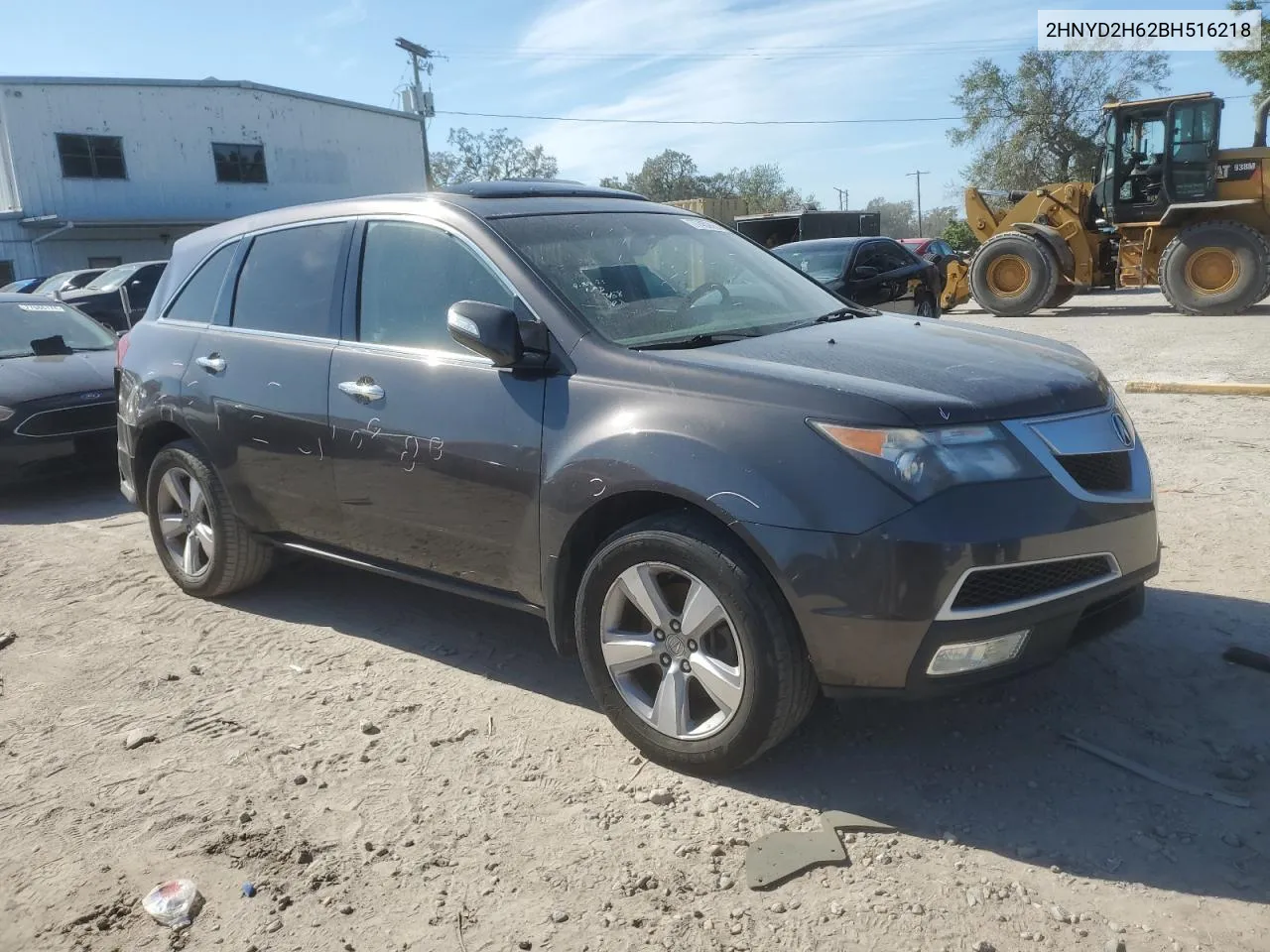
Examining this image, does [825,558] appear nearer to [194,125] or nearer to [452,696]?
[452,696]

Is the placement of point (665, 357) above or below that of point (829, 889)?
above

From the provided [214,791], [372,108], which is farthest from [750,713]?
[372,108]

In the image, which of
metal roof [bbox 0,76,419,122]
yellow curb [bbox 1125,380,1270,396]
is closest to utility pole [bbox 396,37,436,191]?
metal roof [bbox 0,76,419,122]

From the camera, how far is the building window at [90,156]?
96.9 feet

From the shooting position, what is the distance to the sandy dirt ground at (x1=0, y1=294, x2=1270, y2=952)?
2.52m

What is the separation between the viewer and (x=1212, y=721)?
10.8 ft

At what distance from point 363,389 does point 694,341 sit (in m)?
1.29

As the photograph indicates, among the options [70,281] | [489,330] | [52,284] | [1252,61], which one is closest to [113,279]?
[70,281]

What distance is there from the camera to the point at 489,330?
3314 mm

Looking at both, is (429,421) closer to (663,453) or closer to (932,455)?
(663,453)

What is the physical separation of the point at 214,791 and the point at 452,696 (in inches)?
34.9

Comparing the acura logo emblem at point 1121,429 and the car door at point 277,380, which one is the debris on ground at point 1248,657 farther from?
the car door at point 277,380

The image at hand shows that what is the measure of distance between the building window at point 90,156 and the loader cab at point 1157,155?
26800mm

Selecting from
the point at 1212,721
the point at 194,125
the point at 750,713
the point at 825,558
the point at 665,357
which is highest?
the point at 194,125
